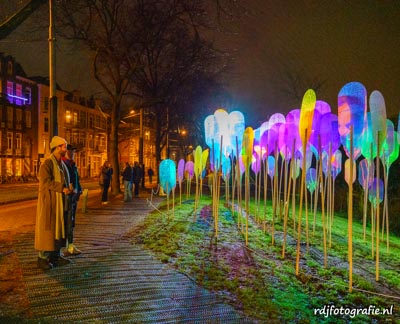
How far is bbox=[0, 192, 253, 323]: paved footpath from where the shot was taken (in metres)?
4.16

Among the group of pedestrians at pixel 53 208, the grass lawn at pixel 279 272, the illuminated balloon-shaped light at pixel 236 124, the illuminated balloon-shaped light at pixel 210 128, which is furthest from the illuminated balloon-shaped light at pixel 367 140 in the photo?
the group of pedestrians at pixel 53 208

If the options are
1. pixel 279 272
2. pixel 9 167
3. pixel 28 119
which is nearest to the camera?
pixel 279 272

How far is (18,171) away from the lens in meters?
43.1

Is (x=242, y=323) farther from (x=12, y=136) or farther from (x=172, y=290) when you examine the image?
(x=12, y=136)

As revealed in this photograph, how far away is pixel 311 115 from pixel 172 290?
3452 millimetres

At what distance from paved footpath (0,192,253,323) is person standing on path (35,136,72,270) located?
28 centimetres

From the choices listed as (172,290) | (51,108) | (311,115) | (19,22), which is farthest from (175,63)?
(172,290)

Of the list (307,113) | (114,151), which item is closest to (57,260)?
(307,113)

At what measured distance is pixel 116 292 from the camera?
15.9ft

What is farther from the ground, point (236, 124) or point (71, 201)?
point (236, 124)

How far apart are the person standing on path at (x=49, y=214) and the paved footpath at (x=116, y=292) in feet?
0.91

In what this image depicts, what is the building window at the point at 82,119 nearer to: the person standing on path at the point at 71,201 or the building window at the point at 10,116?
the building window at the point at 10,116

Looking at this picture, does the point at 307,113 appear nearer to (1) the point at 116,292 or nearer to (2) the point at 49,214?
(1) the point at 116,292

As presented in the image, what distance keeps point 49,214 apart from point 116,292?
1654 millimetres
